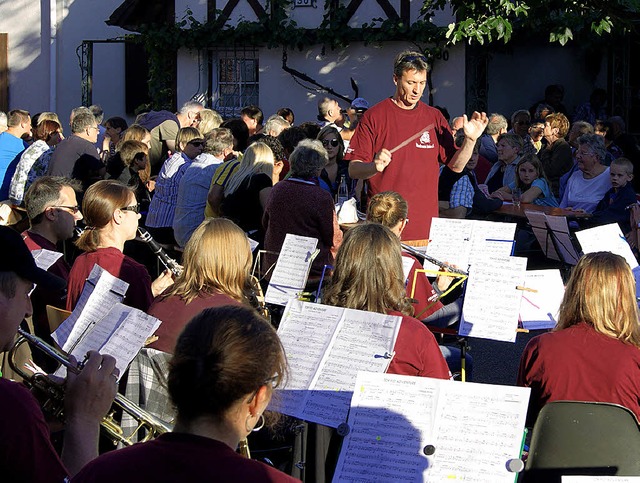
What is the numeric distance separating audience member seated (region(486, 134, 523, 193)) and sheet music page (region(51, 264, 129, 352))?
20.9 ft

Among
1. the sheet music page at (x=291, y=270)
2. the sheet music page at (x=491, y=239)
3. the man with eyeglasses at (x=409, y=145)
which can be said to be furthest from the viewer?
the man with eyeglasses at (x=409, y=145)

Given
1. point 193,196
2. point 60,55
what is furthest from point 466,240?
point 60,55

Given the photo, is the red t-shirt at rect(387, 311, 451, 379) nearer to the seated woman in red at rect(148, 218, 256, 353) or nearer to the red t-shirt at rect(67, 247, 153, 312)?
the seated woman in red at rect(148, 218, 256, 353)

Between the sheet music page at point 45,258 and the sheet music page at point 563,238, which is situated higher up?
the sheet music page at point 45,258

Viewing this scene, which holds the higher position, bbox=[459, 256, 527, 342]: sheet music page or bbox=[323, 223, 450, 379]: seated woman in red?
bbox=[323, 223, 450, 379]: seated woman in red

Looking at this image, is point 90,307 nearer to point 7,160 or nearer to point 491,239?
point 491,239

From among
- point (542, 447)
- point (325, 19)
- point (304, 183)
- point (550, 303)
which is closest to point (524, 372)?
point (542, 447)

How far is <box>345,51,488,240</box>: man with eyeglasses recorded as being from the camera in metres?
6.17

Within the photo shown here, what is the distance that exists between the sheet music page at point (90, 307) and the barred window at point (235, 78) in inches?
492

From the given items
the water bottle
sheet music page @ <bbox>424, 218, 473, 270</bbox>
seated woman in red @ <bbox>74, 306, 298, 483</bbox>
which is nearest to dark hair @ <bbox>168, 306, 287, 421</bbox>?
seated woman in red @ <bbox>74, 306, 298, 483</bbox>

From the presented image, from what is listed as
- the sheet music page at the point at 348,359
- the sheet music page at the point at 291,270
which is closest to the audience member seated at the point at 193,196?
the sheet music page at the point at 291,270

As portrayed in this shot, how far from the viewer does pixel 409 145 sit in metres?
6.19

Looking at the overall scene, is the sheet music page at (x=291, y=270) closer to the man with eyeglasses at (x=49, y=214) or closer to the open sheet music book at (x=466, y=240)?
the open sheet music book at (x=466, y=240)

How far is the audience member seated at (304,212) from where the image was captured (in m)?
6.58
